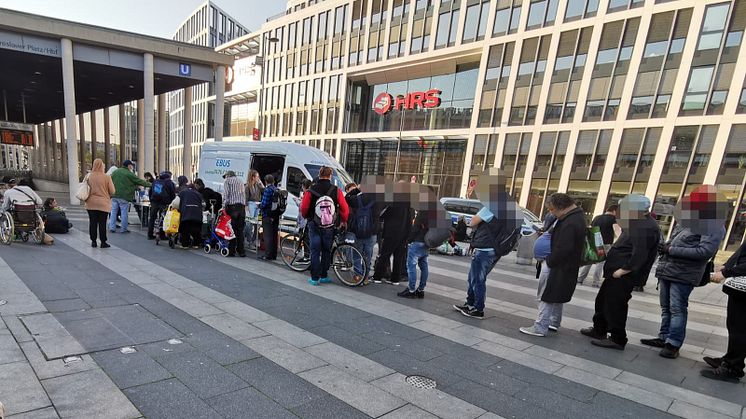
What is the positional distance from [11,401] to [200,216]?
5812mm

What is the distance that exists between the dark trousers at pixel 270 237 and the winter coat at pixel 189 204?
1533 millimetres

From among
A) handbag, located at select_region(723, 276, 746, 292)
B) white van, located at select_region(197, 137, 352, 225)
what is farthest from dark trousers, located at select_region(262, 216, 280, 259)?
handbag, located at select_region(723, 276, 746, 292)

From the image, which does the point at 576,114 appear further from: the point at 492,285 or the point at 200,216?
the point at 200,216

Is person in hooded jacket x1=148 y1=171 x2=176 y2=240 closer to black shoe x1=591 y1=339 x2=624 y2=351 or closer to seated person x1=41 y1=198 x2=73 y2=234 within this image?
seated person x1=41 y1=198 x2=73 y2=234

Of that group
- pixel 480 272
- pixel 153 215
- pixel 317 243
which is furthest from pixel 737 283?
pixel 153 215

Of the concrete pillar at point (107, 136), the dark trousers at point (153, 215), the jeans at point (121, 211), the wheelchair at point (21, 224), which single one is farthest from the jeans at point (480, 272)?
the concrete pillar at point (107, 136)

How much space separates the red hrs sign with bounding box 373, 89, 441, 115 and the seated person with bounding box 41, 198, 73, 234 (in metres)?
26.5

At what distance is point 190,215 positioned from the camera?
7895 millimetres

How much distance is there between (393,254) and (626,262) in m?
3.51

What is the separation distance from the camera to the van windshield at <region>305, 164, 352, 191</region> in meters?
9.96

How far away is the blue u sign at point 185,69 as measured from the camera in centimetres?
1708

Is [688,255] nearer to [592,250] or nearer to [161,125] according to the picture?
[592,250]

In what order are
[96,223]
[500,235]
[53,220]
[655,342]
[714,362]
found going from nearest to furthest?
1. [714,362]
2. [655,342]
3. [500,235]
4. [96,223]
5. [53,220]

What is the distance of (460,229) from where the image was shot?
6.94 m
